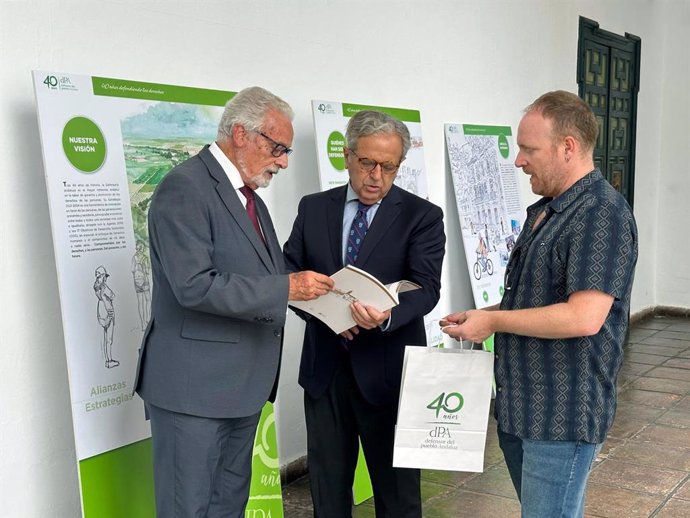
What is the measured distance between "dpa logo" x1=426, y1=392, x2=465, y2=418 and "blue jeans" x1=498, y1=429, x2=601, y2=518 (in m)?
0.23

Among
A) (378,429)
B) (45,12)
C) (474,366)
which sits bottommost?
(378,429)

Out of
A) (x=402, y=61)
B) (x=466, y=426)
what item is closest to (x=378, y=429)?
(x=466, y=426)

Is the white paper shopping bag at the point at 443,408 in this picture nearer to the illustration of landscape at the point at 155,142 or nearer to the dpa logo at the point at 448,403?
the dpa logo at the point at 448,403

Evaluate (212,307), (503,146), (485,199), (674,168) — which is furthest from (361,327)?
(674,168)

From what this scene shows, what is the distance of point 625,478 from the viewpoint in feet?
13.4

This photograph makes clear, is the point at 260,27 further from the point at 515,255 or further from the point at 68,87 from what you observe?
the point at 515,255

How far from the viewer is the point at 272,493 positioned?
11.0 feet

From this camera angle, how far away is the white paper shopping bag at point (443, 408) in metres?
2.30

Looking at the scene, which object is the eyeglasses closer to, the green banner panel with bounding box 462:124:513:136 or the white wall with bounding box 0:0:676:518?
the white wall with bounding box 0:0:676:518

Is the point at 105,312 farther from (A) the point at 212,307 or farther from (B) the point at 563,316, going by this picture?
(B) the point at 563,316

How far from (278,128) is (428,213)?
68 centimetres

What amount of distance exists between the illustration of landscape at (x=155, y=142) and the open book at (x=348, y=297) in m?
0.81

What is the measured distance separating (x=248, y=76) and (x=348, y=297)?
163cm

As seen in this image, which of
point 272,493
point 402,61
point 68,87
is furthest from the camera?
point 402,61
